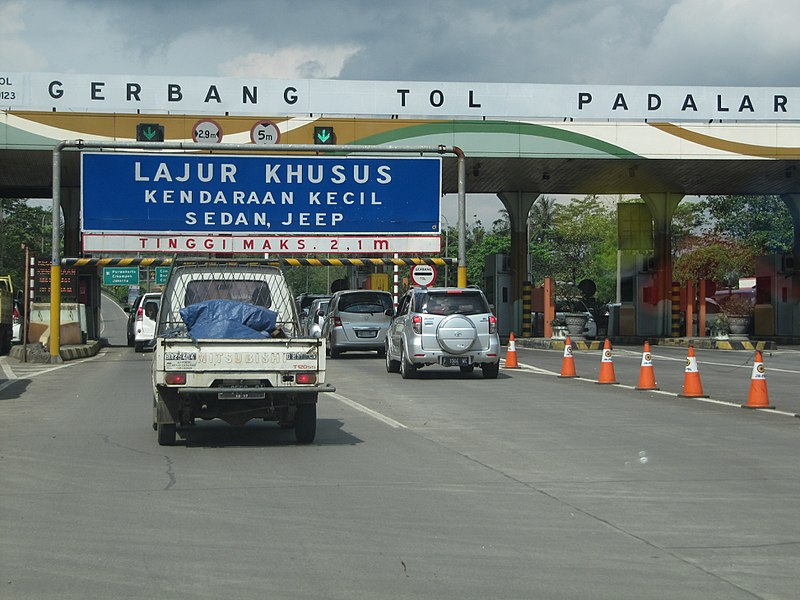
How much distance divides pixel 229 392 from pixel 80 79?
106 feet

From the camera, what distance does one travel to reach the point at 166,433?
38.4 ft

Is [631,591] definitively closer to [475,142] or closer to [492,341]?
[492,341]

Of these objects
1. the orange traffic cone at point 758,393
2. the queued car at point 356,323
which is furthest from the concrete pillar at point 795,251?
Result: the orange traffic cone at point 758,393

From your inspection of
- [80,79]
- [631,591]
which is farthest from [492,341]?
[80,79]

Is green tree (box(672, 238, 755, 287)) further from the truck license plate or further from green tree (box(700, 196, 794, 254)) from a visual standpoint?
the truck license plate

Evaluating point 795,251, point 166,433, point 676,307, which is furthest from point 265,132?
point 166,433

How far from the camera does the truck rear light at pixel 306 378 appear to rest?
11312mm

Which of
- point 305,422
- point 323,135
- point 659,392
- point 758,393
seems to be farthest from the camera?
point 323,135

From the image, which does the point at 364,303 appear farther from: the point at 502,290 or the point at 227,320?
the point at 227,320

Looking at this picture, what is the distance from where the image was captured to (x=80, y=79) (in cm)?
4059

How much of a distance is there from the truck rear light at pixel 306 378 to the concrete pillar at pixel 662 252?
36597 mm

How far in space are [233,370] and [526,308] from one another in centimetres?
3453

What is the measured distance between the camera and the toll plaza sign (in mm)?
29062

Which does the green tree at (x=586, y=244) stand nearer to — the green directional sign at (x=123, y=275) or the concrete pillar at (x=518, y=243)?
the green directional sign at (x=123, y=275)
